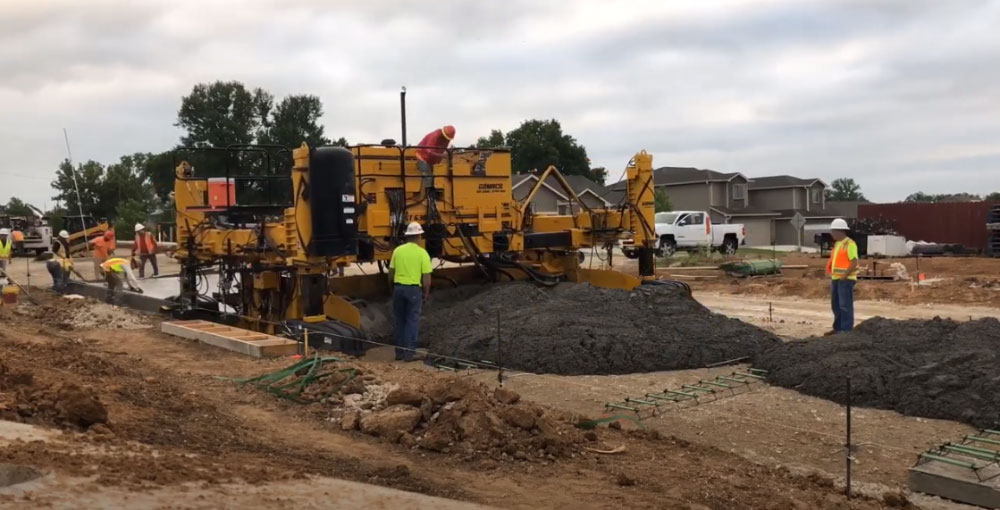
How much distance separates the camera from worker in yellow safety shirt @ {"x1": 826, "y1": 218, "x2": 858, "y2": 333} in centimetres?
1150

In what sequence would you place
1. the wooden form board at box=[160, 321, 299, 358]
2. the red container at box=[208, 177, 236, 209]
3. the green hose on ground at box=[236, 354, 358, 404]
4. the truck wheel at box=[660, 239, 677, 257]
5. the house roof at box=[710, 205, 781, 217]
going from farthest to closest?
the house roof at box=[710, 205, 781, 217] → the truck wheel at box=[660, 239, 677, 257] → the red container at box=[208, 177, 236, 209] → the wooden form board at box=[160, 321, 299, 358] → the green hose on ground at box=[236, 354, 358, 404]

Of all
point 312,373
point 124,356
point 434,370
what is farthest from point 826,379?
point 124,356

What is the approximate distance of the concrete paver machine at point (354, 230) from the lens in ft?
36.4

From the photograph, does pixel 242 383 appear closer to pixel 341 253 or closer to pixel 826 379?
pixel 341 253

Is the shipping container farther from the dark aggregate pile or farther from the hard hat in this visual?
the hard hat

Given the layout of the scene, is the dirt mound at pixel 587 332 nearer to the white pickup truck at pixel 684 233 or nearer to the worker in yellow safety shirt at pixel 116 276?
the worker in yellow safety shirt at pixel 116 276

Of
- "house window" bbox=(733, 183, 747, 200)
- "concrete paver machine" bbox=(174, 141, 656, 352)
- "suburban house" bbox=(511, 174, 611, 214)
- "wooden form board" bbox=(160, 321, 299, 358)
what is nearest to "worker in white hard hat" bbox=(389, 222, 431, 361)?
"concrete paver machine" bbox=(174, 141, 656, 352)

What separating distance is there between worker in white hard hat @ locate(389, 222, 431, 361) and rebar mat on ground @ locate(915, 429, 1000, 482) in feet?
20.0

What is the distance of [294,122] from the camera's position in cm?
6222

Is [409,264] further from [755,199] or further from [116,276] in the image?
[755,199]

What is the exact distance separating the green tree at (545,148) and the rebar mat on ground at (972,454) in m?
70.5

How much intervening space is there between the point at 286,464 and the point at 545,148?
240 ft

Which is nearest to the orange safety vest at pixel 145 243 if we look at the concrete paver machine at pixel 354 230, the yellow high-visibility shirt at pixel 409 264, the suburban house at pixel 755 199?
the concrete paver machine at pixel 354 230

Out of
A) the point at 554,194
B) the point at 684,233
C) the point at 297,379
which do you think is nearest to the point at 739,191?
the point at 684,233
